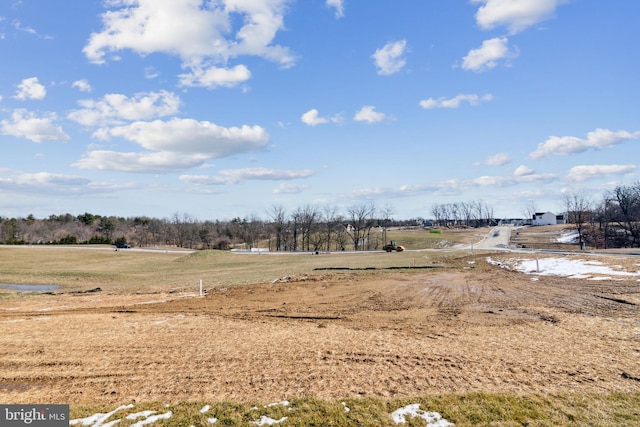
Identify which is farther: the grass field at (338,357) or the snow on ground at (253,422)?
the grass field at (338,357)

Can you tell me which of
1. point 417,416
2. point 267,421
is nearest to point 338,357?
point 417,416

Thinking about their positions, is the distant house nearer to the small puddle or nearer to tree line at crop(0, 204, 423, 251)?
tree line at crop(0, 204, 423, 251)

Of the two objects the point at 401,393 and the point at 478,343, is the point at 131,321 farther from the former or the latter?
the point at 478,343

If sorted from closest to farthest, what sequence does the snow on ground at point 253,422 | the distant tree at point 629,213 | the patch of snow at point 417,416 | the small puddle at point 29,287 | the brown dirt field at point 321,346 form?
1. the patch of snow at point 417,416
2. the snow on ground at point 253,422
3. the brown dirt field at point 321,346
4. the small puddle at point 29,287
5. the distant tree at point 629,213

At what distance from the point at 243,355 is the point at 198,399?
105 inches

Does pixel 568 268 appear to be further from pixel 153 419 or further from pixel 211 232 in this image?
pixel 211 232

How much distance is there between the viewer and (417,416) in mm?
6754

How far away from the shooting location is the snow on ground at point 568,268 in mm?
24859

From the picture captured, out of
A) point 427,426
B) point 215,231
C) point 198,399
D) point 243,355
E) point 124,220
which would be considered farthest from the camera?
point 124,220

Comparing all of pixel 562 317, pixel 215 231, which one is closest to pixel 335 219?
pixel 215 231

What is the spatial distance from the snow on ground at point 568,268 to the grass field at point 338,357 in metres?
5.18

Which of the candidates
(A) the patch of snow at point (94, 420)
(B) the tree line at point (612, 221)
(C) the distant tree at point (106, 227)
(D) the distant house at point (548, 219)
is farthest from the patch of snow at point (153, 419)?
(D) the distant house at point (548, 219)

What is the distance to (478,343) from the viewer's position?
11.2 metres

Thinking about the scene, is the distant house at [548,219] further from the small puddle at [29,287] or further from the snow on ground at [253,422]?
the snow on ground at [253,422]
